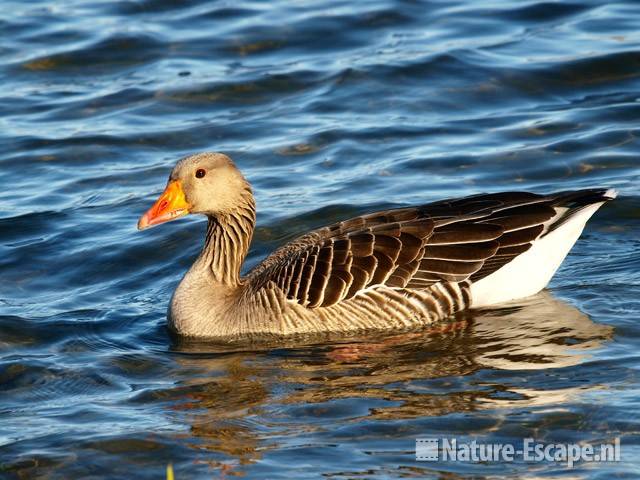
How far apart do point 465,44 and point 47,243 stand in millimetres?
8109

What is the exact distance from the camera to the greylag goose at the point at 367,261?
10492mm

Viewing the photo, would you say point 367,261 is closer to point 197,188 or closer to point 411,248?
point 411,248

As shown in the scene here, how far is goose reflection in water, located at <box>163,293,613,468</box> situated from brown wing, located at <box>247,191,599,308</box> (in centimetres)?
46

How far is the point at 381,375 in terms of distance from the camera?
373 inches

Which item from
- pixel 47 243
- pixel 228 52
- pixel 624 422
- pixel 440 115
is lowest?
pixel 624 422

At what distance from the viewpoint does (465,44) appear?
18547 mm

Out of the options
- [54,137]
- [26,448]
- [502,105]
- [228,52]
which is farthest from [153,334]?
[228,52]

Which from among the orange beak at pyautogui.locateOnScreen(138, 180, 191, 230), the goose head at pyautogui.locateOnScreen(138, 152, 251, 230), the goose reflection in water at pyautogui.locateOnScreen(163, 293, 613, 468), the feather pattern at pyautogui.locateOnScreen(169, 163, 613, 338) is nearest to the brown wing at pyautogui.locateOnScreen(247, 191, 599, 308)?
the feather pattern at pyautogui.locateOnScreen(169, 163, 613, 338)

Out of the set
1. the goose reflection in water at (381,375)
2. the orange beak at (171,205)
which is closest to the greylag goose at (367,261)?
the orange beak at (171,205)

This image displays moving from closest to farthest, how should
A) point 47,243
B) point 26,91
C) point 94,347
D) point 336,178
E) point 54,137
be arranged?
point 94,347, point 47,243, point 336,178, point 54,137, point 26,91

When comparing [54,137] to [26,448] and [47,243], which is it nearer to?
[47,243]

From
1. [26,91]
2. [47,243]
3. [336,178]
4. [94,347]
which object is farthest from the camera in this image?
[26,91]

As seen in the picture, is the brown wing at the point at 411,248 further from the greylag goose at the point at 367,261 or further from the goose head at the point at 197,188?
the goose head at the point at 197,188

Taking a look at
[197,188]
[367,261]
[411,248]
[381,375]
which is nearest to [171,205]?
[197,188]
